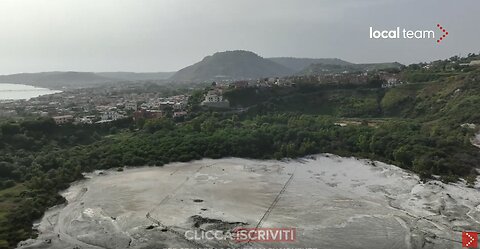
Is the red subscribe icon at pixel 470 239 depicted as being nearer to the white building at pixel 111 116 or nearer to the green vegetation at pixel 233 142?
the green vegetation at pixel 233 142

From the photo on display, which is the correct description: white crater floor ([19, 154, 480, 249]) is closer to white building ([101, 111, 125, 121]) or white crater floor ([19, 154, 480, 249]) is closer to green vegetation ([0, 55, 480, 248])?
green vegetation ([0, 55, 480, 248])

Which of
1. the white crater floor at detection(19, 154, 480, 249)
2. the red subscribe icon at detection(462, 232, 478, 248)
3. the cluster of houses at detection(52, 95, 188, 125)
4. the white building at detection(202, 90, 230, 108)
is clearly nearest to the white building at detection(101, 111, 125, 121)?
the cluster of houses at detection(52, 95, 188, 125)

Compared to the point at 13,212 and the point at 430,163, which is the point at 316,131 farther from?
the point at 13,212

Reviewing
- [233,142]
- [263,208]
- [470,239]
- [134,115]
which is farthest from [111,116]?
[470,239]

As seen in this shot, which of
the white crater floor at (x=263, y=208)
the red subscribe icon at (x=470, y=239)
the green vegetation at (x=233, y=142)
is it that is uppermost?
the green vegetation at (x=233, y=142)

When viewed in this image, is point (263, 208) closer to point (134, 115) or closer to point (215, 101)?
point (134, 115)

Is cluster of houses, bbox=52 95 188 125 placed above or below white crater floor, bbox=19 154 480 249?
above

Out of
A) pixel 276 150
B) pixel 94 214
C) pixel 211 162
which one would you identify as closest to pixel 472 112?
pixel 276 150

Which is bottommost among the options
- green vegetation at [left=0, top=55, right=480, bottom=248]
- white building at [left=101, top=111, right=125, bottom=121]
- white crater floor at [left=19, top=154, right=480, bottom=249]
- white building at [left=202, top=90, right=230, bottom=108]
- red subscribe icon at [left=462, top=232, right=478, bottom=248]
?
red subscribe icon at [left=462, top=232, right=478, bottom=248]

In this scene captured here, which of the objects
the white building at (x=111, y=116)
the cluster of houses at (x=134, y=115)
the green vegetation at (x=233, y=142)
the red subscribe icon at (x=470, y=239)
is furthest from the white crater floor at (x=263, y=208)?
the white building at (x=111, y=116)

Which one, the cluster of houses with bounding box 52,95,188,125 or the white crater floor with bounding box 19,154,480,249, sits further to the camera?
the cluster of houses with bounding box 52,95,188,125
